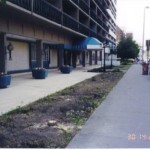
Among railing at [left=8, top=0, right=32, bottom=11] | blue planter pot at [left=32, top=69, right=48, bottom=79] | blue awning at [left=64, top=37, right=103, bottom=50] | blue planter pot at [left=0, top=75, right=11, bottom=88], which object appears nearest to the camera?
blue planter pot at [left=0, top=75, right=11, bottom=88]

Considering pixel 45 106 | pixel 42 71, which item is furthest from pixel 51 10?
pixel 45 106

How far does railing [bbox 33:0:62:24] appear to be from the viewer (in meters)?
22.6

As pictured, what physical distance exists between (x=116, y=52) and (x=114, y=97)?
51720 mm

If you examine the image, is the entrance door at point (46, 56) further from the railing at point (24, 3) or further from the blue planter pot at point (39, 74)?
the railing at point (24, 3)

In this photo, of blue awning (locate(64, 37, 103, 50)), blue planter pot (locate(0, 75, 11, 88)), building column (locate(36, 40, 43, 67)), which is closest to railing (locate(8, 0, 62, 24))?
building column (locate(36, 40, 43, 67))

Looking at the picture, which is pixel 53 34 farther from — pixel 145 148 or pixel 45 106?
pixel 145 148

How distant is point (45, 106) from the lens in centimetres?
1073

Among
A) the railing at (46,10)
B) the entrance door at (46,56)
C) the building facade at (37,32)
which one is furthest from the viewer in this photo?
the entrance door at (46,56)

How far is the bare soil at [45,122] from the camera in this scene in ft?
21.3

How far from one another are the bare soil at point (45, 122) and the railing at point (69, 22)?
20.1 metres

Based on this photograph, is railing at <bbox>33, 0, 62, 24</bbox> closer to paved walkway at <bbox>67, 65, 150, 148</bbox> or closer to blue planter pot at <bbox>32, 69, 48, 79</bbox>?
blue planter pot at <bbox>32, 69, 48, 79</bbox>

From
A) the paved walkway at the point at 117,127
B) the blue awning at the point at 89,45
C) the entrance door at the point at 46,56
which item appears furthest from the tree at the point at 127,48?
the paved walkway at the point at 117,127

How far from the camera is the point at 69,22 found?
109 ft

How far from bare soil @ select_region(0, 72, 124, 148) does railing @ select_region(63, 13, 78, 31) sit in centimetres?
2007
